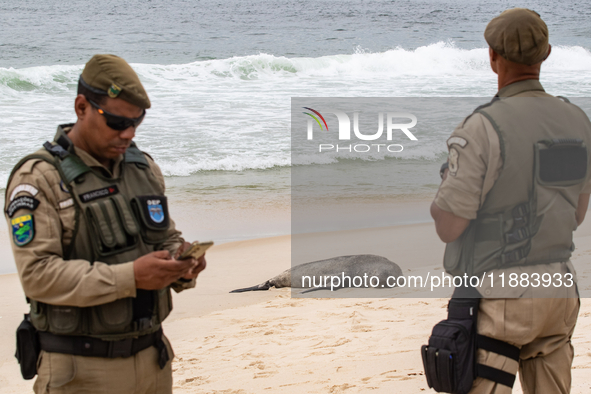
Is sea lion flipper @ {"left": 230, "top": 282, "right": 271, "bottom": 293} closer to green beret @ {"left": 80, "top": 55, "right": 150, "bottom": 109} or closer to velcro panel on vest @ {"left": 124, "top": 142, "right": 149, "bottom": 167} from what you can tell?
velcro panel on vest @ {"left": 124, "top": 142, "right": 149, "bottom": 167}

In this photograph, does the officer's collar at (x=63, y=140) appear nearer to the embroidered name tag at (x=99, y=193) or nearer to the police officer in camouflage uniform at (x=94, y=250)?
the police officer in camouflage uniform at (x=94, y=250)

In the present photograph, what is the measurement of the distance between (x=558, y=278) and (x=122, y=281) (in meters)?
1.55

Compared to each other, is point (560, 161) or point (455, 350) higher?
point (560, 161)

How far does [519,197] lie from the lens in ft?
6.96

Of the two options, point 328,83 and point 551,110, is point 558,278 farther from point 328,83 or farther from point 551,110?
point 328,83

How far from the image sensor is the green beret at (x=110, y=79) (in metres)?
1.89

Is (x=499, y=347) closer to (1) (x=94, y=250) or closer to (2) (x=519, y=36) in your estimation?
(2) (x=519, y=36)

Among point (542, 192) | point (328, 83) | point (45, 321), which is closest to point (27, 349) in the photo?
point (45, 321)

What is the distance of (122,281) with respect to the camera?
1796 millimetres

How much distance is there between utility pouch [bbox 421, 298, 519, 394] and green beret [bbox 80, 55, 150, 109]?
4.63ft

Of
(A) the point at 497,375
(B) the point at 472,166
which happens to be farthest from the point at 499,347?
(B) the point at 472,166

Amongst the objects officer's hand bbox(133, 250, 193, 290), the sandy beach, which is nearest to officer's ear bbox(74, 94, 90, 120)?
officer's hand bbox(133, 250, 193, 290)

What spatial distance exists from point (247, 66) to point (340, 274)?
58.5 feet

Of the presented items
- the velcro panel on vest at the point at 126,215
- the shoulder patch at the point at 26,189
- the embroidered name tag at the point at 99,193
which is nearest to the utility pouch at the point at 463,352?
the velcro panel on vest at the point at 126,215
